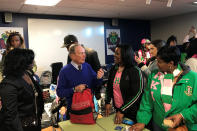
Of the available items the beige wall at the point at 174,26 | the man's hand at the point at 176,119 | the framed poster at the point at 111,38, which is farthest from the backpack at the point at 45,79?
the beige wall at the point at 174,26

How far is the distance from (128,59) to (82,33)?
453cm

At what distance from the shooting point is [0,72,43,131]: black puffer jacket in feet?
4.54

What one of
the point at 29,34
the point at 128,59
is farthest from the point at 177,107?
the point at 29,34

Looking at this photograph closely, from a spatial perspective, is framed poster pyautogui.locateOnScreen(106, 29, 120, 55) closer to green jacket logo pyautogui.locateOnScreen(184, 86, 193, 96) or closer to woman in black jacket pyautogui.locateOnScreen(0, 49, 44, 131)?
woman in black jacket pyautogui.locateOnScreen(0, 49, 44, 131)

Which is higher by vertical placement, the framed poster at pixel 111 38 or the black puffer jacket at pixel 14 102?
the framed poster at pixel 111 38

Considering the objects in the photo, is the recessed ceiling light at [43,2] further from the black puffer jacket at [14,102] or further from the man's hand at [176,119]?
the man's hand at [176,119]

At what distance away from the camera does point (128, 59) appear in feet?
5.99

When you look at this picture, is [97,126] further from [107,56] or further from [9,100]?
[107,56]

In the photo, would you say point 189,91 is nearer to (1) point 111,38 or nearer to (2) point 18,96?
(2) point 18,96

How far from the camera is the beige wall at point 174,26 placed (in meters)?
6.34

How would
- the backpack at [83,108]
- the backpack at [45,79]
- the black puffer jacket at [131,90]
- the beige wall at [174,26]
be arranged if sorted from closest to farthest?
1. the backpack at [83,108]
2. the black puffer jacket at [131,90]
3. the backpack at [45,79]
4. the beige wall at [174,26]

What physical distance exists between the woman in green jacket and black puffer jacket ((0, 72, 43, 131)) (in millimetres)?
897

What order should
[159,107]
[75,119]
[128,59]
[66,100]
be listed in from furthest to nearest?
[66,100] → [128,59] → [75,119] → [159,107]

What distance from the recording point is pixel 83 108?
5.19ft
